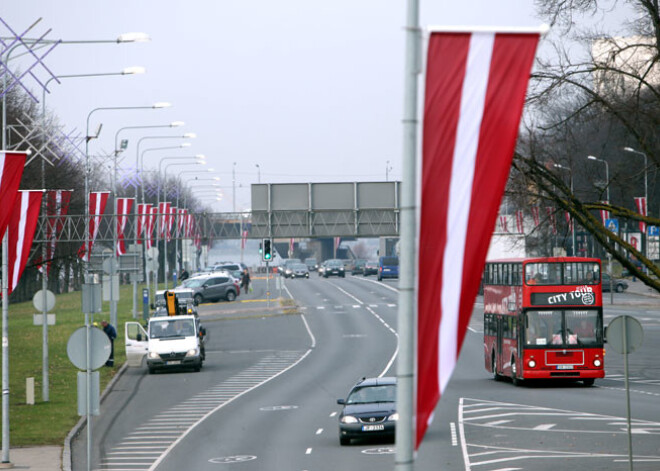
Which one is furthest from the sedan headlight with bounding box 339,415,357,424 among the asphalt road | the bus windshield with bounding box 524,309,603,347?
the bus windshield with bounding box 524,309,603,347

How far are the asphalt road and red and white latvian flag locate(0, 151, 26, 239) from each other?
Result: 5753 millimetres

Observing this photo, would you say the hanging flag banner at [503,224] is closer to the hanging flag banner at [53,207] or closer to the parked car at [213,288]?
the parked car at [213,288]

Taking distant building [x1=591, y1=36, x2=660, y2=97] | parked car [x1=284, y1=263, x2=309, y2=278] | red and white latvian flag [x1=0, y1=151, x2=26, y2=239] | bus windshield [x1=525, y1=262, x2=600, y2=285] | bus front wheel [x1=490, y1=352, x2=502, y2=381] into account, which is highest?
distant building [x1=591, y1=36, x2=660, y2=97]

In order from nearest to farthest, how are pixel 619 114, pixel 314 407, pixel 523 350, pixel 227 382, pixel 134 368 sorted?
pixel 619 114, pixel 314 407, pixel 523 350, pixel 227 382, pixel 134 368

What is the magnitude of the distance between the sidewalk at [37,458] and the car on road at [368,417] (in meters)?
5.93

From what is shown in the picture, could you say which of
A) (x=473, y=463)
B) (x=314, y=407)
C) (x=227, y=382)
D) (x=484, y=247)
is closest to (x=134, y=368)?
(x=227, y=382)

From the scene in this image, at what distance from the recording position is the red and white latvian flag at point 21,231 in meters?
24.1

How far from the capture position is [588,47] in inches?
809

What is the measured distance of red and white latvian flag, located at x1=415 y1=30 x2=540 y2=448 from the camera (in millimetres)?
7539

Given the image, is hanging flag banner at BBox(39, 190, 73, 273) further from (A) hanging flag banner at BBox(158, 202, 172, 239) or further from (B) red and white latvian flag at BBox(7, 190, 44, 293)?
(B) red and white latvian flag at BBox(7, 190, 44, 293)

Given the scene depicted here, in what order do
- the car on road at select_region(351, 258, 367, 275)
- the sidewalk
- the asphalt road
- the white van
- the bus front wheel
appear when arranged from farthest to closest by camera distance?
the car on road at select_region(351, 258, 367, 275), the white van, the bus front wheel, the asphalt road, the sidewalk

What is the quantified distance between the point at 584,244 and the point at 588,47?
8395 cm

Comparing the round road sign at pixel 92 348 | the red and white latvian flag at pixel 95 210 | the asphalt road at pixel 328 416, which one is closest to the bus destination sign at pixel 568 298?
the asphalt road at pixel 328 416

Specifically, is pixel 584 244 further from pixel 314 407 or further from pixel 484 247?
pixel 484 247
